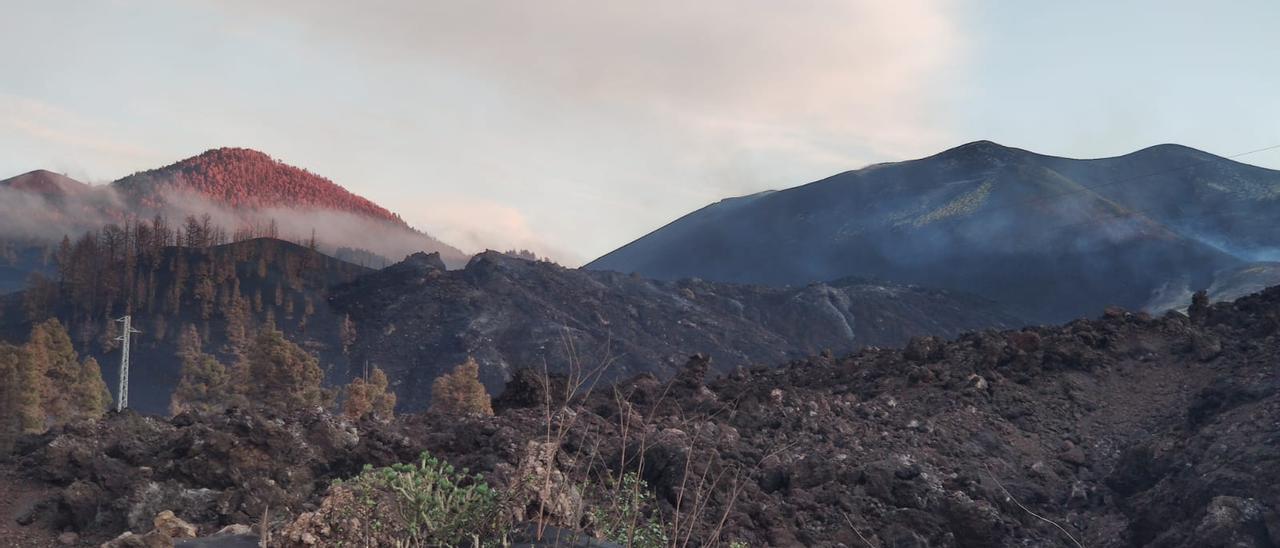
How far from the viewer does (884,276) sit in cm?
7412

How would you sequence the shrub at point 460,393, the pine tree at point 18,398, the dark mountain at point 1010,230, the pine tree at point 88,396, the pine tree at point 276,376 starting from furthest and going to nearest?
the dark mountain at point 1010,230 → the shrub at point 460,393 → the pine tree at point 88,396 → the pine tree at point 276,376 → the pine tree at point 18,398

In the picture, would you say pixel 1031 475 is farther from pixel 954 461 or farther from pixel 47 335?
pixel 47 335

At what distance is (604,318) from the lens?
59.4m

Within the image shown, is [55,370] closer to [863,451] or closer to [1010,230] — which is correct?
[863,451]

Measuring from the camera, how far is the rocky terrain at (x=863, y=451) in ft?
38.9

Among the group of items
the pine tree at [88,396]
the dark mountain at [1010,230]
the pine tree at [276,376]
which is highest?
the dark mountain at [1010,230]

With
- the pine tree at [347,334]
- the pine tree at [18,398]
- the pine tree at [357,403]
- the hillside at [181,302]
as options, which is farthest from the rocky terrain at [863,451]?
the pine tree at [347,334]

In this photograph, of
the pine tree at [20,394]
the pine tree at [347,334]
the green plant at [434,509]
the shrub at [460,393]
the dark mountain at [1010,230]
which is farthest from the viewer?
the dark mountain at [1010,230]

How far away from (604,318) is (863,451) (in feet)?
146

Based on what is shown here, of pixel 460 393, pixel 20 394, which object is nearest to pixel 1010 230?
pixel 460 393

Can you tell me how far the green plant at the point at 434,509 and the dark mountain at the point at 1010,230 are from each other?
6149cm

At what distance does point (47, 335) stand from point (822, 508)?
3304cm

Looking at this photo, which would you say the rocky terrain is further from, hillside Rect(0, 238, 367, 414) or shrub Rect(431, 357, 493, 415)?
hillside Rect(0, 238, 367, 414)

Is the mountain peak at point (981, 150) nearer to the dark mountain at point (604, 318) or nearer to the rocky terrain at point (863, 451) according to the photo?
the dark mountain at point (604, 318)
